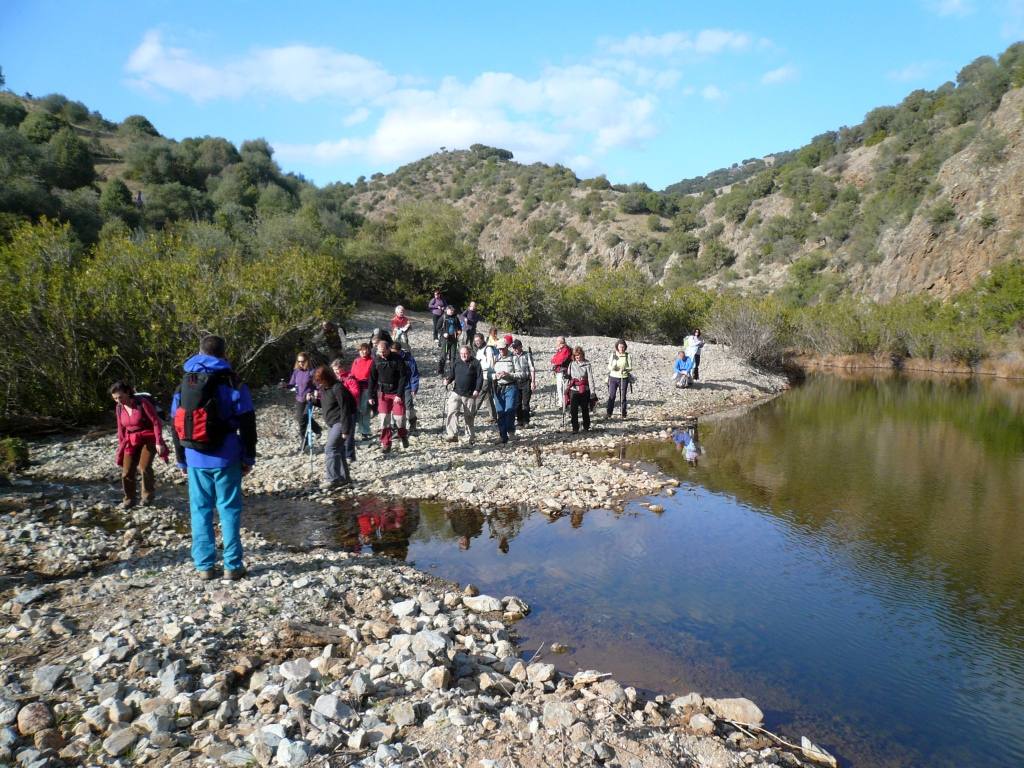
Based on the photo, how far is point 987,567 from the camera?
8.42 metres

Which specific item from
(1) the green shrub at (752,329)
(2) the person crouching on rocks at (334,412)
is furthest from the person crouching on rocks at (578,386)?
(1) the green shrub at (752,329)

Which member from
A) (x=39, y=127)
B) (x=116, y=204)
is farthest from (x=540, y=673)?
(x=39, y=127)

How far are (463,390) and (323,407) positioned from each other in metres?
3.19

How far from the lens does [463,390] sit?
1258 cm

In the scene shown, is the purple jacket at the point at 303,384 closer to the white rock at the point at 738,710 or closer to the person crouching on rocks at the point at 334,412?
the person crouching on rocks at the point at 334,412

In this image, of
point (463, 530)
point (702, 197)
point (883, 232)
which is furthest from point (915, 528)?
point (702, 197)

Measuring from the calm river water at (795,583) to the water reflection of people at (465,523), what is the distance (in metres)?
0.04

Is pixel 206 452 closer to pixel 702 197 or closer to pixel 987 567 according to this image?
pixel 987 567

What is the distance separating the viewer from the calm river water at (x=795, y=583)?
17.6 ft

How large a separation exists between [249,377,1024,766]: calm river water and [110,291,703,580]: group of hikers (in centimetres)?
164

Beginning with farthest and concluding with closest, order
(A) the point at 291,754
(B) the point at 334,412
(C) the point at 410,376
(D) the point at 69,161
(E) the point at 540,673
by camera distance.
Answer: (D) the point at 69,161 → (C) the point at 410,376 → (B) the point at 334,412 → (E) the point at 540,673 → (A) the point at 291,754

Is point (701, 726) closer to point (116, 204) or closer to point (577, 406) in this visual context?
point (577, 406)

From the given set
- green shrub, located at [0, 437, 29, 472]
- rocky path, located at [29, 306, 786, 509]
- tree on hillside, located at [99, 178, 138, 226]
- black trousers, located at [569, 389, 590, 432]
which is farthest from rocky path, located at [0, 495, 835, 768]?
tree on hillside, located at [99, 178, 138, 226]

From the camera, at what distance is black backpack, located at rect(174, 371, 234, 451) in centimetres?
612
